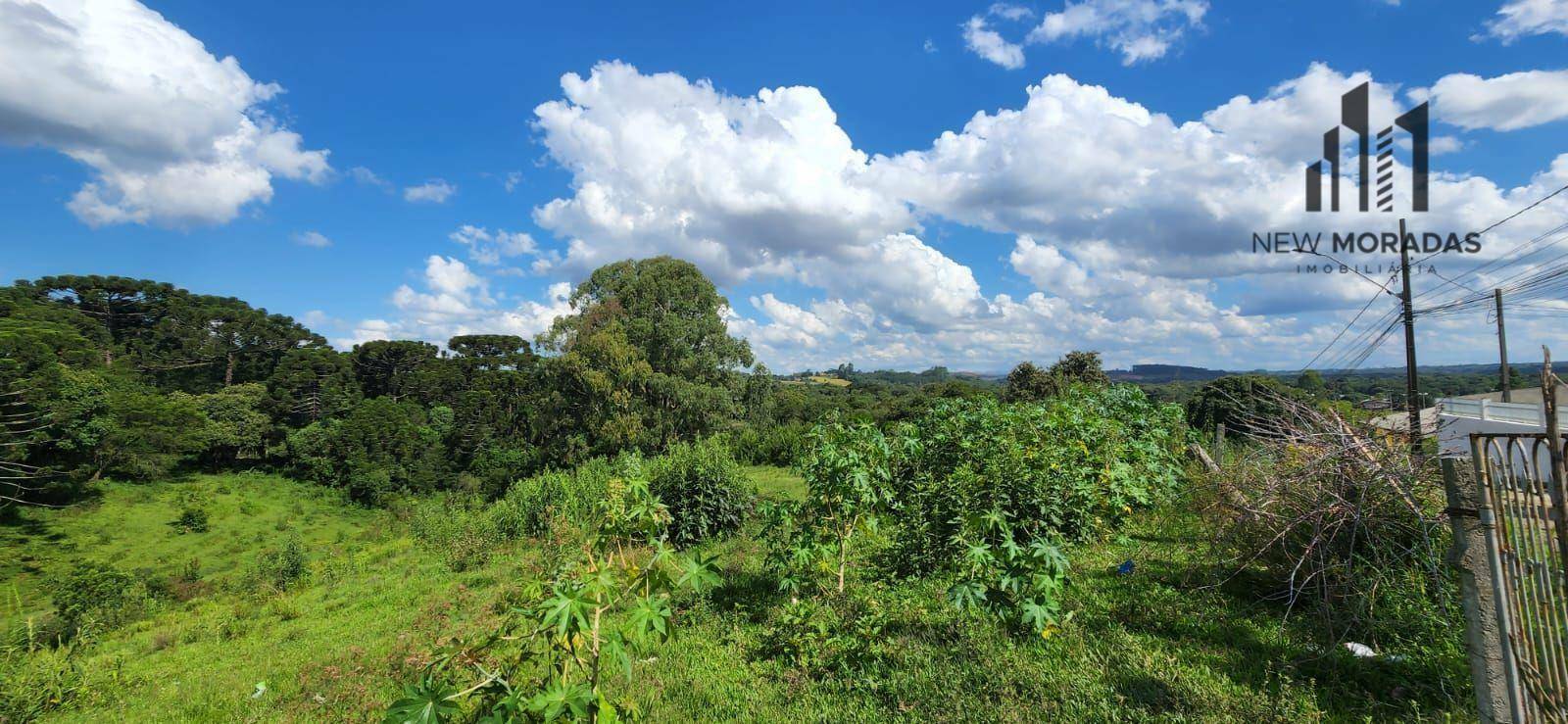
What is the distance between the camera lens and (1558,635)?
6.89 ft

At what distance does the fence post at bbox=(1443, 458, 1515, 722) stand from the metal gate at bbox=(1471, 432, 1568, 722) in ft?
0.15

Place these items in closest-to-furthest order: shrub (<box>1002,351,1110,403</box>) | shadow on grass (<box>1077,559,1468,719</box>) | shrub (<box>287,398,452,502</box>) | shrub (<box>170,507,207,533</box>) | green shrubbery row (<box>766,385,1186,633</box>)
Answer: shadow on grass (<box>1077,559,1468,719</box>) < green shrubbery row (<box>766,385,1186,633</box>) < shrub (<box>1002,351,1110,403</box>) < shrub (<box>170,507,207,533</box>) < shrub (<box>287,398,452,502</box>)

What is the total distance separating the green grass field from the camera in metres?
3.43

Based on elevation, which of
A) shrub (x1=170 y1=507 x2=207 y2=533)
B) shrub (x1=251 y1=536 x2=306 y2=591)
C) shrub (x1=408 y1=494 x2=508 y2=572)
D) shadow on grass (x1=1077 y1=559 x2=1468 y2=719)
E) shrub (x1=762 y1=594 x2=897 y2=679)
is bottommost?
shrub (x1=170 y1=507 x2=207 y2=533)

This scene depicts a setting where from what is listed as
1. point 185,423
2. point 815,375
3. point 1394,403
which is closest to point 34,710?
point 1394,403

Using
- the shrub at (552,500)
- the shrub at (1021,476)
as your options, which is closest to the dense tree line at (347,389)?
the shrub at (552,500)

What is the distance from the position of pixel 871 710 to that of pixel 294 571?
16314 millimetres

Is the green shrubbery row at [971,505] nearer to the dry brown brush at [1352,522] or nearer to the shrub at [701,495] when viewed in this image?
the dry brown brush at [1352,522]

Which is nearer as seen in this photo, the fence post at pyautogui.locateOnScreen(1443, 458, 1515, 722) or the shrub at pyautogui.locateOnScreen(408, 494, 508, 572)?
the fence post at pyautogui.locateOnScreen(1443, 458, 1515, 722)

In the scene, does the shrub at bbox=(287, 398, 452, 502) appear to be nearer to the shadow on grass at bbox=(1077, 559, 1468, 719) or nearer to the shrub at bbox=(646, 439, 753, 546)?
the shrub at bbox=(646, 439, 753, 546)

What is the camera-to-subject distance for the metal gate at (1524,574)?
2057mm

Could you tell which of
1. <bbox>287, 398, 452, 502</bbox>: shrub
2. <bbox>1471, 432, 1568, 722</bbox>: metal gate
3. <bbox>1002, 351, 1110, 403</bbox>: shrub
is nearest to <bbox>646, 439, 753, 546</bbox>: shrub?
<bbox>1471, 432, 1568, 722</bbox>: metal gate

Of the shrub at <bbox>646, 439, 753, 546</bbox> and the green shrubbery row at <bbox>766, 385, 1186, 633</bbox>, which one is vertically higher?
the green shrubbery row at <bbox>766, 385, 1186, 633</bbox>

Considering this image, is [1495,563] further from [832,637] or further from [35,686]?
[35,686]
